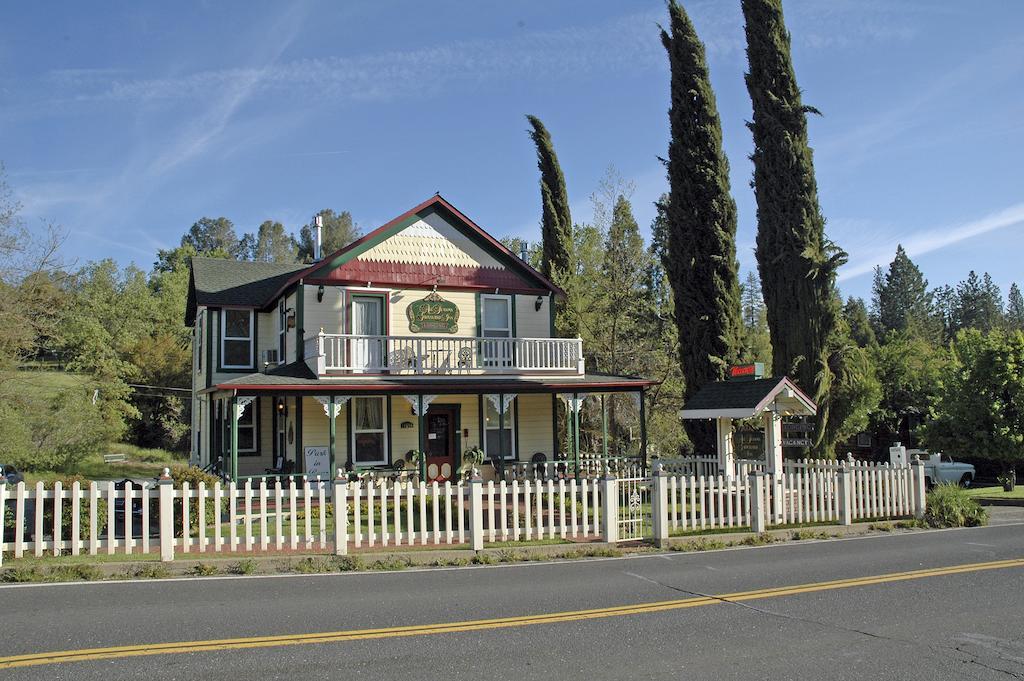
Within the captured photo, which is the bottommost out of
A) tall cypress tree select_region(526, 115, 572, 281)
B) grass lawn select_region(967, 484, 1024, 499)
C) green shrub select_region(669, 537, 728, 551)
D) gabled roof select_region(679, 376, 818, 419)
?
grass lawn select_region(967, 484, 1024, 499)

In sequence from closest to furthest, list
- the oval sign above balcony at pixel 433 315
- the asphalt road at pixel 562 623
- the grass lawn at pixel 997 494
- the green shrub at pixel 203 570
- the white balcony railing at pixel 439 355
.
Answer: the asphalt road at pixel 562 623
the green shrub at pixel 203 570
the white balcony railing at pixel 439 355
the grass lawn at pixel 997 494
the oval sign above balcony at pixel 433 315

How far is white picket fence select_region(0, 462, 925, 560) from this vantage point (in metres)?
11.7

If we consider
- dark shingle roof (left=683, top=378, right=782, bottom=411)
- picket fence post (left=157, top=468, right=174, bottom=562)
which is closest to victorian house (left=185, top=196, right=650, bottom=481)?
dark shingle roof (left=683, top=378, right=782, bottom=411)

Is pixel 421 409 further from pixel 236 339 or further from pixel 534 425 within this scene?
pixel 236 339

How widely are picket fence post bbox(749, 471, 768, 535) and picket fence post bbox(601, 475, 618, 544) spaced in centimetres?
274

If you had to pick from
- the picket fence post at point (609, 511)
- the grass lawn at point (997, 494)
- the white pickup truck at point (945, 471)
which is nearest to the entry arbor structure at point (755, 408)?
the picket fence post at point (609, 511)

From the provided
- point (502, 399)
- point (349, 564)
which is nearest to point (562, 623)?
point (349, 564)

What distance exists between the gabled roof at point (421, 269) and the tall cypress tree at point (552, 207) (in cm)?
1001

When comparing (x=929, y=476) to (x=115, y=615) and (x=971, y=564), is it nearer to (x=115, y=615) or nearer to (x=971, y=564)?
(x=971, y=564)

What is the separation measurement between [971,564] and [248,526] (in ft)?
33.4

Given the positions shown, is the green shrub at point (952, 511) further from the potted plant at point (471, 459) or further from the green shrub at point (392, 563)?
the potted plant at point (471, 459)

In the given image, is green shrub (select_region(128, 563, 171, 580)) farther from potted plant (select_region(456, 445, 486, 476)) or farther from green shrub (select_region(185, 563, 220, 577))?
potted plant (select_region(456, 445, 486, 476))

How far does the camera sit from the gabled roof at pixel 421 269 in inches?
888

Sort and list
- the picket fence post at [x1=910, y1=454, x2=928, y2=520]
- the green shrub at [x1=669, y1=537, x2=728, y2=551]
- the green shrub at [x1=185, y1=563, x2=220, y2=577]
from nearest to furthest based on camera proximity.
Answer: the green shrub at [x1=185, y1=563, x2=220, y2=577]
the green shrub at [x1=669, y1=537, x2=728, y2=551]
the picket fence post at [x1=910, y1=454, x2=928, y2=520]
